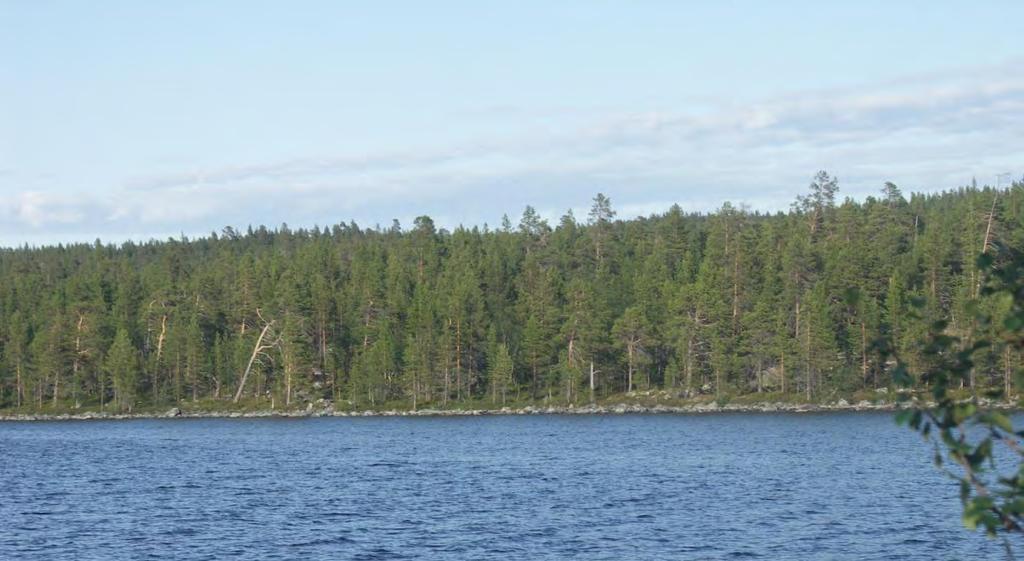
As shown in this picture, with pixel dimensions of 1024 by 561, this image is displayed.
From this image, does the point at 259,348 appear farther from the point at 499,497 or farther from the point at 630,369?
the point at 499,497

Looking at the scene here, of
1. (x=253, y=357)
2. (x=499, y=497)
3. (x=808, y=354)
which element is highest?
(x=253, y=357)

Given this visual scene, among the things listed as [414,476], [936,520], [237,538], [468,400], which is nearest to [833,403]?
[468,400]

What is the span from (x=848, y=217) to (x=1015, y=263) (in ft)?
446

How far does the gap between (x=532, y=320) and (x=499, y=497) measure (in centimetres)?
7737

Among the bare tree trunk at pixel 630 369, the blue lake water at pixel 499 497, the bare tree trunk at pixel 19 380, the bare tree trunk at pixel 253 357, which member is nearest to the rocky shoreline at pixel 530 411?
the bare tree trunk at pixel 253 357

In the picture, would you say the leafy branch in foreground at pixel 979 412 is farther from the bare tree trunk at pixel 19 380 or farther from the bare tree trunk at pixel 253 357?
the bare tree trunk at pixel 19 380

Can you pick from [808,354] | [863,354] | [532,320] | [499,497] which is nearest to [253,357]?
[532,320]

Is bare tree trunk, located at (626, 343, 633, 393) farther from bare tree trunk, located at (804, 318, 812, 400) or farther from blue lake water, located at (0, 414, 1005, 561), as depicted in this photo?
blue lake water, located at (0, 414, 1005, 561)

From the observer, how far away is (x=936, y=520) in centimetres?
3969

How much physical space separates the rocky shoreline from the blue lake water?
850 inches

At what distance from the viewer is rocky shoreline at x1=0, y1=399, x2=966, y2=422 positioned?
110 m

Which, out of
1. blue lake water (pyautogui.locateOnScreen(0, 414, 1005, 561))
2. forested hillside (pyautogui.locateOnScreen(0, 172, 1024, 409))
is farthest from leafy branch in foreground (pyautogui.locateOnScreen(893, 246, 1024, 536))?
forested hillside (pyautogui.locateOnScreen(0, 172, 1024, 409))

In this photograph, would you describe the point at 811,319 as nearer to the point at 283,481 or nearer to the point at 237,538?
the point at 283,481

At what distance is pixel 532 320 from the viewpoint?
125688mm
